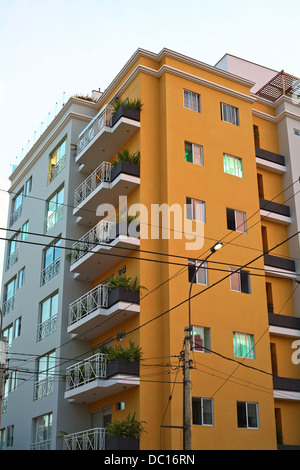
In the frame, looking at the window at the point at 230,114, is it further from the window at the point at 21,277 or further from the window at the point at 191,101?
the window at the point at 21,277

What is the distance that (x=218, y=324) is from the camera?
3084cm

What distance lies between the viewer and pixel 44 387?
3453cm

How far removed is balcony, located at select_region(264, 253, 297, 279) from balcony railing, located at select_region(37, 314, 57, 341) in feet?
38.7

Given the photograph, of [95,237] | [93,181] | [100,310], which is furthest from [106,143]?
[100,310]

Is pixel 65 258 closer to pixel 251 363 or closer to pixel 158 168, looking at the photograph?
pixel 158 168

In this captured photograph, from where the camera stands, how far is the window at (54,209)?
3809 cm

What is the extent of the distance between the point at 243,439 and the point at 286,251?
447 inches

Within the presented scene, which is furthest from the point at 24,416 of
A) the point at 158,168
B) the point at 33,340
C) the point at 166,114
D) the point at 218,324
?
the point at 166,114

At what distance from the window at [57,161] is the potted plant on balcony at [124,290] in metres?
11.2

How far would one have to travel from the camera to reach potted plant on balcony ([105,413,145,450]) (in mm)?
26797

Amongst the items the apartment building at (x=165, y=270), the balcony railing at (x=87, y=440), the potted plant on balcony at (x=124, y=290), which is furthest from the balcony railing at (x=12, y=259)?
the balcony railing at (x=87, y=440)

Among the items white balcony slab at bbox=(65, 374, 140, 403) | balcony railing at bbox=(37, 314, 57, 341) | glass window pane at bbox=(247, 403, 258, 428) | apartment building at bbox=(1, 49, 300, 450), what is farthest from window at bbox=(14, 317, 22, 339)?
glass window pane at bbox=(247, 403, 258, 428)

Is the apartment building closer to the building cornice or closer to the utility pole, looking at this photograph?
the building cornice

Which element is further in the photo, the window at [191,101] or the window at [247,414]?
the window at [191,101]
